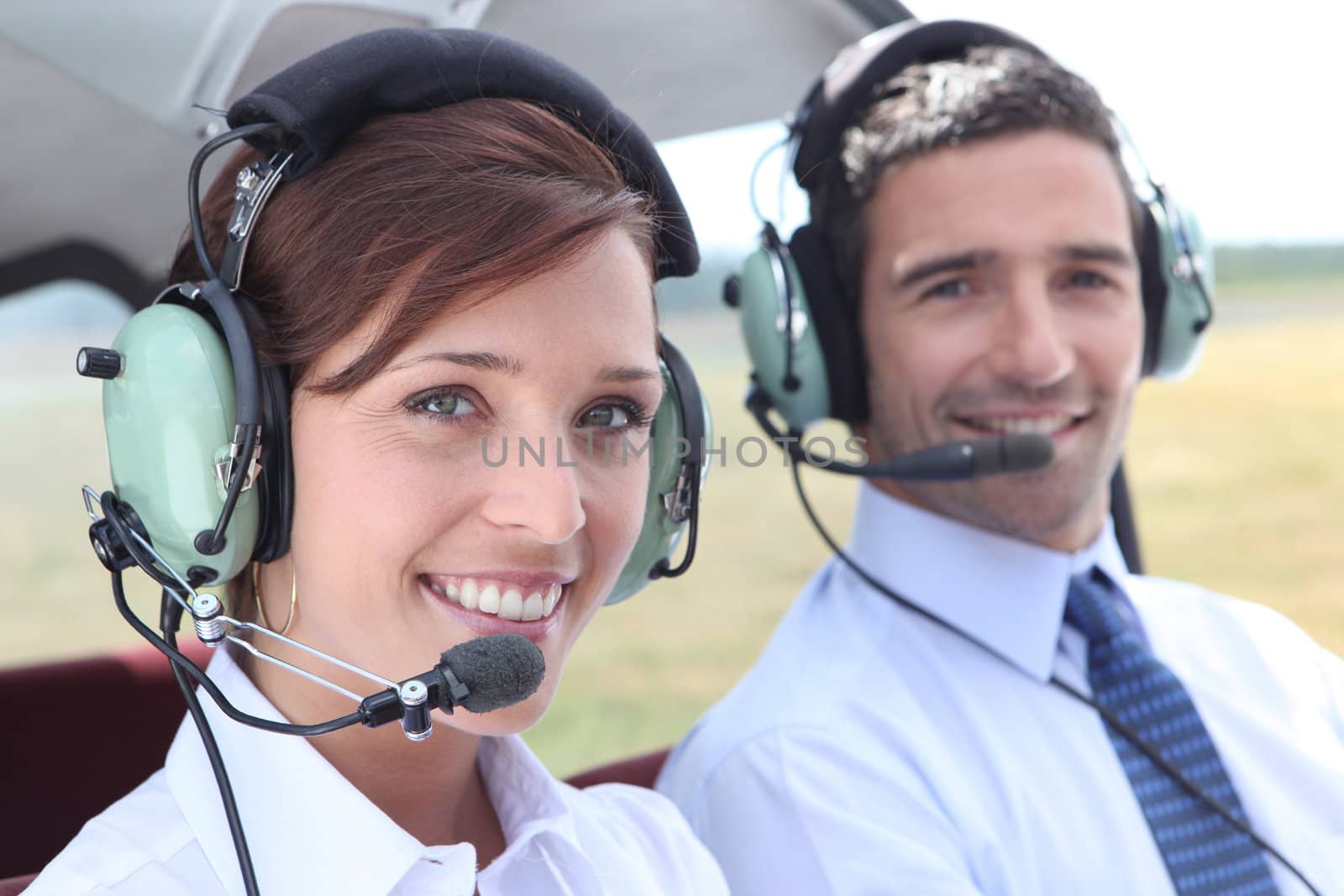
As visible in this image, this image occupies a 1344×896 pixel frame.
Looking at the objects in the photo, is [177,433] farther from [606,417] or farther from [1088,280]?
[1088,280]

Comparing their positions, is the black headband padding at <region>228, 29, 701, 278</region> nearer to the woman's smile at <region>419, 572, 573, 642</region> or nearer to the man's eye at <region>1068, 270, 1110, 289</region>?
the woman's smile at <region>419, 572, 573, 642</region>

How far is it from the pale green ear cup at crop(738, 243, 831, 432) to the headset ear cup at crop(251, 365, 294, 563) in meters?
0.80

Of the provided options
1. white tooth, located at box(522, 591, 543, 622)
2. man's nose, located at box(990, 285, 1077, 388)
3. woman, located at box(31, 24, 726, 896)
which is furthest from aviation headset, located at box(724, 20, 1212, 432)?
white tooth, located at box(522, 591, 543, 622)

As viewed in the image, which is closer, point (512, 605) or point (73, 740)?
point (512, 605)

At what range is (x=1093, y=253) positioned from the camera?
5.94ft

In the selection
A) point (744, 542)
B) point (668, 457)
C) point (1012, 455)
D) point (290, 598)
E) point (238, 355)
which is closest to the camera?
point (238, 355)

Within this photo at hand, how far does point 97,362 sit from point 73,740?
941 millimetres

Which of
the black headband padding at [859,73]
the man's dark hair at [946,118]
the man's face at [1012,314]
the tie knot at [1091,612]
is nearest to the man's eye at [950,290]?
the man's face at [1012,314]

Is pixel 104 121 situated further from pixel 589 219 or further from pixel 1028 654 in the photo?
pixel 1028 654

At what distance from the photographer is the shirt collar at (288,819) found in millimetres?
1129

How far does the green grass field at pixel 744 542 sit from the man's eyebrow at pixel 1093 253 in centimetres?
515

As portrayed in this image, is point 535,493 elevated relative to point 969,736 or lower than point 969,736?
elevated

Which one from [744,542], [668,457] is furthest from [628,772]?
[744,542]

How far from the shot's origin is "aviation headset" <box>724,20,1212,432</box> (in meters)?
1.78
